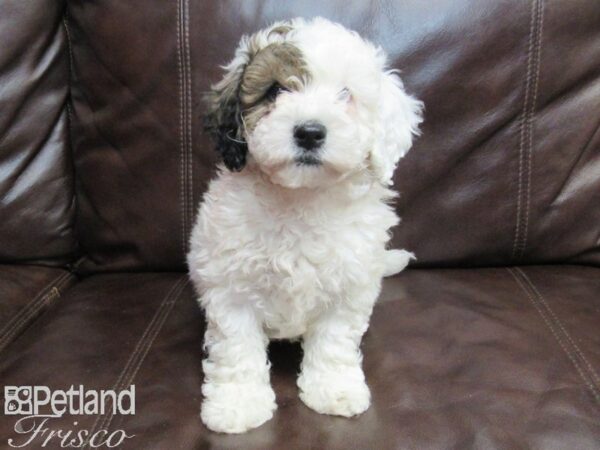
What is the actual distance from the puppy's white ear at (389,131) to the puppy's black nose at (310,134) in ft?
0.57

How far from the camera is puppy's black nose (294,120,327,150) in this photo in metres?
1.20

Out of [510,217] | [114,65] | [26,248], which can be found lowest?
[26,248]

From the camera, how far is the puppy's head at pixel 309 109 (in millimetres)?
1220

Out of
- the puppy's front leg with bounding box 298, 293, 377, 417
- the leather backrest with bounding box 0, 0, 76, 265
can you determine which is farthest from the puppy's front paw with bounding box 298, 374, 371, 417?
the leather backrest with bounding box 0, 0, 76, 265

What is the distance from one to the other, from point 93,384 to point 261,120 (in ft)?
2.23

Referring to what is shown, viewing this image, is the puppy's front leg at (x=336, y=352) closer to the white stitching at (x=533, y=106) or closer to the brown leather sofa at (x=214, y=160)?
the brown leather sofa at (x=214, y=160)

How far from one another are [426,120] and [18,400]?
1247mm

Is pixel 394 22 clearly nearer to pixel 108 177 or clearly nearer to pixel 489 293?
pixel 489 293

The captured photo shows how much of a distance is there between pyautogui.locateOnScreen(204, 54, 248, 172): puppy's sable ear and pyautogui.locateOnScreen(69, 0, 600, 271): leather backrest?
0.40m

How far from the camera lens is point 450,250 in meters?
1.86

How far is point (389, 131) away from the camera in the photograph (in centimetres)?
137

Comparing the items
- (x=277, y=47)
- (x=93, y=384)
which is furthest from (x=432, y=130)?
(x=93, y=384)

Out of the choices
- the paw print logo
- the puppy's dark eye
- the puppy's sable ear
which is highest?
the puppy's dark eye

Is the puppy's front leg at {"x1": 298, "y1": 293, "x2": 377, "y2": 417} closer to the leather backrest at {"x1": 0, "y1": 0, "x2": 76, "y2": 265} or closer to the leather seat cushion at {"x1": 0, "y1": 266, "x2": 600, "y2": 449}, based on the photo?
the leather seat cushion at {"x1": 0, "y1": 266, "x2": 600, "y2": 449}
